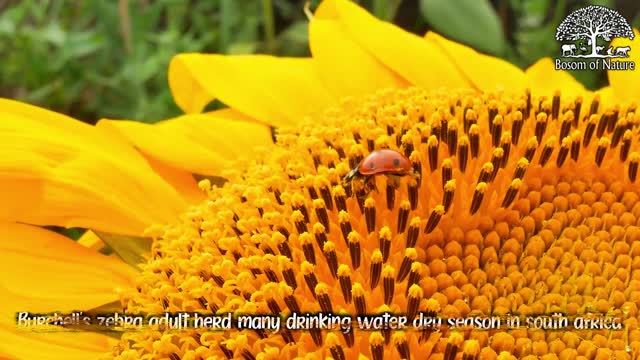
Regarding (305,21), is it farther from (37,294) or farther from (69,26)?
(37,294)

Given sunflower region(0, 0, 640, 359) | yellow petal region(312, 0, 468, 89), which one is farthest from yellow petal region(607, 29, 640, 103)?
yellow petal region(312, 0, 468, 89)

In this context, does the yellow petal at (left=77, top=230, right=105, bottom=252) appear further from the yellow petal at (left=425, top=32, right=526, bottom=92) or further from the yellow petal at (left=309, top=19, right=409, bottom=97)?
the yellow petal at (left=425, top=32, right=526, bottom=92)

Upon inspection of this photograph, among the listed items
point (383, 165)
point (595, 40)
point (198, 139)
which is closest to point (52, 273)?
point (198, 139)

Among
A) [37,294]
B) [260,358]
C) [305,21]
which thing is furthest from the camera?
[305,21]

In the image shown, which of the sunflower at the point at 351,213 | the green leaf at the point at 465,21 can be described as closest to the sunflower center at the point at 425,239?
the sunflower at the point at 351,213

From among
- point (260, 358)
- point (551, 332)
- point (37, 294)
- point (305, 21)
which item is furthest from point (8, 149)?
point (305, 21)

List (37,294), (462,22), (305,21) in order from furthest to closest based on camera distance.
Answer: (305,21)
(462,22)
(37,294)

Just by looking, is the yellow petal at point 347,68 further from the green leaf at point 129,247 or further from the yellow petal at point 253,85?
the green leaf at point 129,247
